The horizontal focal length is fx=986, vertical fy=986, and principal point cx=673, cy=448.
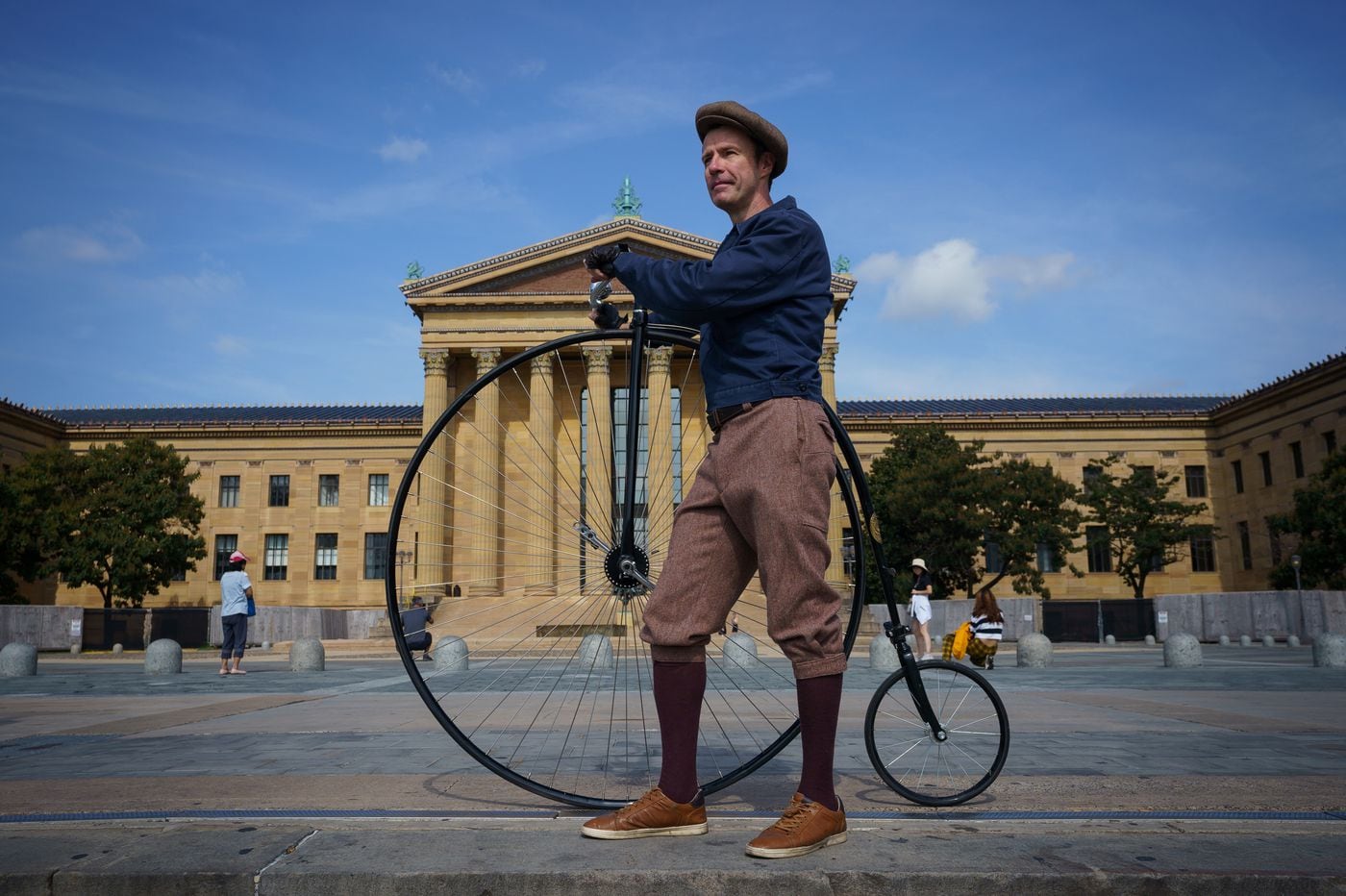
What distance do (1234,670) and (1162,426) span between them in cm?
4949

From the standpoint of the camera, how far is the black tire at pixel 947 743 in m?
3.60

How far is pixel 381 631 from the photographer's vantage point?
1662 inches

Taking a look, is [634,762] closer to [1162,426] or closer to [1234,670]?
[1234,670]

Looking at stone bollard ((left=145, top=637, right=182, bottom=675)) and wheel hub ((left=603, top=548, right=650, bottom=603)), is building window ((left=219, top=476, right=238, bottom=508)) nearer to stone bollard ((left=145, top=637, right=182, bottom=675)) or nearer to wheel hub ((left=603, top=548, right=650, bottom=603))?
stone bollard ((left=145, top=637, right=182, bottom=675))

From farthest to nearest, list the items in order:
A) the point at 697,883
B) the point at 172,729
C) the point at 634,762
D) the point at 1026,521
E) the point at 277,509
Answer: the point at 277,509, the point at 1026,521, the point at 172,729, the point at 634,762, the point at 697,883

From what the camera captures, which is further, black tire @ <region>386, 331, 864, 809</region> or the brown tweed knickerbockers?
black tire @ <region>386, 331, 864, 809</region>

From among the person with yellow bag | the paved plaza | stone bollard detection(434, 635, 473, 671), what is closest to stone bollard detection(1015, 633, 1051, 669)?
the person with yellow bag

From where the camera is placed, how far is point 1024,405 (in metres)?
70.0

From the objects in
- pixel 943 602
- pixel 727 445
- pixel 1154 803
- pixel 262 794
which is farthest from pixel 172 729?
pixel 943 602

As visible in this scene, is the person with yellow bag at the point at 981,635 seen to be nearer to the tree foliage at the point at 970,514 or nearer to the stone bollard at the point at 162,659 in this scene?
the stone bollard at the point at 162,659

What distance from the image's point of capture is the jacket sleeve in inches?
127

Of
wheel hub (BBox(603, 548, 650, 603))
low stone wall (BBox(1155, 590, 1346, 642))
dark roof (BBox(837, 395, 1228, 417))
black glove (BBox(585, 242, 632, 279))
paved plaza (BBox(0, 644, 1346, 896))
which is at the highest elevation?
dark roof (BBox(837, 395, 1228, 417))

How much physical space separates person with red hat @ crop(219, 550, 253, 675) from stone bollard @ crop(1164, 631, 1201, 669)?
15541mm

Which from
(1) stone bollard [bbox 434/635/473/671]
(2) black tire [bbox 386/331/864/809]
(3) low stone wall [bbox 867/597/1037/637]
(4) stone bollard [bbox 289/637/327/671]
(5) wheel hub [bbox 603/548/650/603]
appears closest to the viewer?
(2) black tire [bbox 386/331/864/809]
